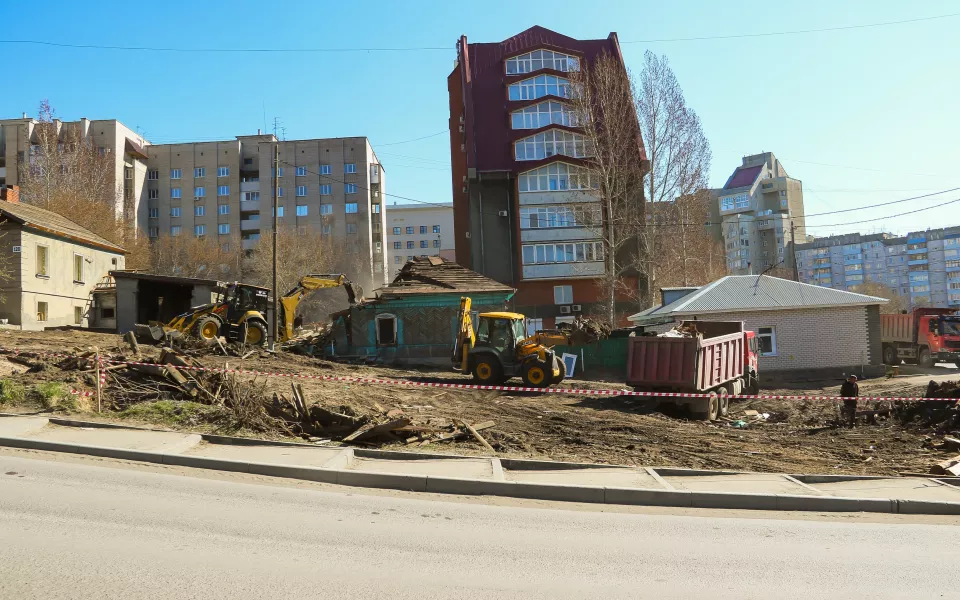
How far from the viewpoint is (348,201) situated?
3113 inches

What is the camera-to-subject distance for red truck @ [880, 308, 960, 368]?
107 feet

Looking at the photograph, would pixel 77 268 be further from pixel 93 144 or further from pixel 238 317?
pixel 93 144

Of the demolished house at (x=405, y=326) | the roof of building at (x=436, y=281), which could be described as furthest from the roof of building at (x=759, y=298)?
the demolished house at (x=405, y=326)

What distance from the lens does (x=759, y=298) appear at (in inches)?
1156

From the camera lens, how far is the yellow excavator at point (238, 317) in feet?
89.7

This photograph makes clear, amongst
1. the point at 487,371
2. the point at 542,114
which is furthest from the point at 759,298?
the point at 542,114

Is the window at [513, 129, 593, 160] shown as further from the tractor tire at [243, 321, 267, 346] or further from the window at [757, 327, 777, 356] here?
the tractor tire at [243, 321, 267, 346]

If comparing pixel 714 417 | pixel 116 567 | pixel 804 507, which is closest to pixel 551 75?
pixel 714 417

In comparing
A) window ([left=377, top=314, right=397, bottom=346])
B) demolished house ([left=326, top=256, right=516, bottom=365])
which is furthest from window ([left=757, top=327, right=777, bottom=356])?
window ([left=377, top=314, right=397, bottom=346])

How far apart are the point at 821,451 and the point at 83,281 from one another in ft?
Result: 119

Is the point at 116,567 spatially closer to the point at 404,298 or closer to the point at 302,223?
the point at 404,298

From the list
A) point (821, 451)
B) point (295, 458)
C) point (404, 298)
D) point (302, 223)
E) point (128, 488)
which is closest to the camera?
point (128, 488)

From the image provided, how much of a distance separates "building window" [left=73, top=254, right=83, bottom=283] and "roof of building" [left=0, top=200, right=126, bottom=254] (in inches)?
34.1

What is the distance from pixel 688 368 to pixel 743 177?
108210mm
